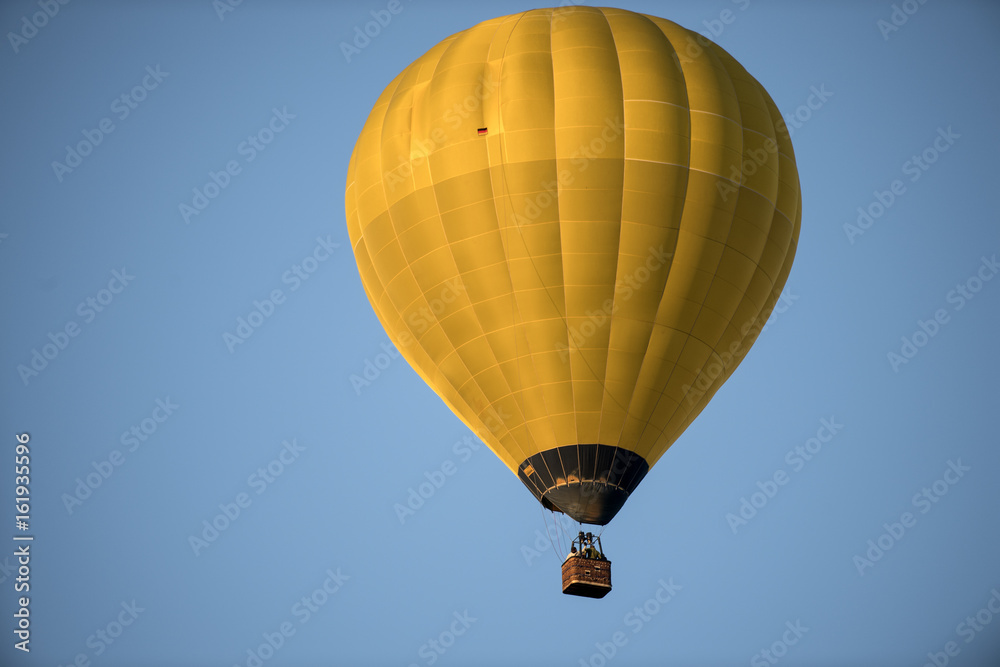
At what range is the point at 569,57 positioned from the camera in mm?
22859

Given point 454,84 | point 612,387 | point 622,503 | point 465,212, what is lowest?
point 622,503

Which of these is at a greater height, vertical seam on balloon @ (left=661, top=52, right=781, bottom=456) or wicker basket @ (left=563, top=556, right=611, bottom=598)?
vertical seam on balloon @ (left=661, top=52, right=781, bottom=456)

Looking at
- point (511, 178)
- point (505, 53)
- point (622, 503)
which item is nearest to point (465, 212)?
point (511, 178)

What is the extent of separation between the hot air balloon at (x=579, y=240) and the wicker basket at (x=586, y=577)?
2.31 ft

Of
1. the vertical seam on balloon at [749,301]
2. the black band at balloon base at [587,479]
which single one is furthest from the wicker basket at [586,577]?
the vertical seam on balloon at [749,301]

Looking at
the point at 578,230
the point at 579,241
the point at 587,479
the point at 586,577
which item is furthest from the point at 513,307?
the point at 586,577

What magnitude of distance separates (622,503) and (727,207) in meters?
4.96

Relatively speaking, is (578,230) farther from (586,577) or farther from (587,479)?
(586,577)

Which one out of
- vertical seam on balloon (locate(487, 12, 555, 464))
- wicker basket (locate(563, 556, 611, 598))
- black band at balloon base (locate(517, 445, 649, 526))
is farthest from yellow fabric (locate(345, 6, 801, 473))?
wicker basket (locate(563, 556, 611, 598))

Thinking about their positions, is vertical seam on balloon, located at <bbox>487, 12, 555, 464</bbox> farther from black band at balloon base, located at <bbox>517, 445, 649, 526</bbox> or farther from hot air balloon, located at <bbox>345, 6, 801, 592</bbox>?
black band at balloon base, located at <bbox>517, 445, 649, 526</bbox>

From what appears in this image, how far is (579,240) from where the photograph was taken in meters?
22.0

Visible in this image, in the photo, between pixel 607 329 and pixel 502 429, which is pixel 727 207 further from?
pixel 502 429

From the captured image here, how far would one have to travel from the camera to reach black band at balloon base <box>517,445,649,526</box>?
2184 cm

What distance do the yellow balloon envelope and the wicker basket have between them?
2.45 feet
